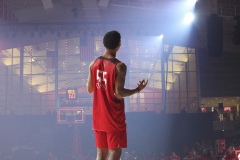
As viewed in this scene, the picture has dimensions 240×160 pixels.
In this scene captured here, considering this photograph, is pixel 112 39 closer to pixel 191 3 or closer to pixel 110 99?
pixel 110 99

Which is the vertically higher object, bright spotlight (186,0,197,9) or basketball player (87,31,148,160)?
bright spotlight (186,0,197,9)

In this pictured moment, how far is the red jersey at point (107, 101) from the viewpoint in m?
3.60

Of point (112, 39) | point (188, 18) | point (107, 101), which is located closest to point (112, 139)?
Result: point (107, 101)

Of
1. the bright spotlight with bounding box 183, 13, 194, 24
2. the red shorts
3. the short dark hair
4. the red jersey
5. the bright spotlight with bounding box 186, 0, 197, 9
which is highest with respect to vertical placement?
the bright spotlight with bounding box 186, 0, 197, 9

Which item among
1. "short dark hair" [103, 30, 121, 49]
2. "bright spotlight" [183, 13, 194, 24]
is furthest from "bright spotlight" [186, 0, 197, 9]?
"short dark hair" [103, 30, 121, 49]

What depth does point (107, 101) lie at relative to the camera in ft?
12.0

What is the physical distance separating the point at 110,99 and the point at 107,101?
4cm

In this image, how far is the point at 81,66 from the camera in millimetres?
29141

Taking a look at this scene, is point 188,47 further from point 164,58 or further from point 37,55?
point 37,55

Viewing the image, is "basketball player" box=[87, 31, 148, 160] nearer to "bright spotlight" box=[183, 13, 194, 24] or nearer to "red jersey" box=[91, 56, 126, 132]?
"red jersey" box=[91, 56, 126, 132]

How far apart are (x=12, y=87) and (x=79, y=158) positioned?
15.1 metres

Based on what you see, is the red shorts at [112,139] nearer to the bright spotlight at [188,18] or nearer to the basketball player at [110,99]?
the basketball player at [110,99]

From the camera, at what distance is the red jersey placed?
3.60 m

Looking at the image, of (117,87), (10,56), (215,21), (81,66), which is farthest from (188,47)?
(117,87)
